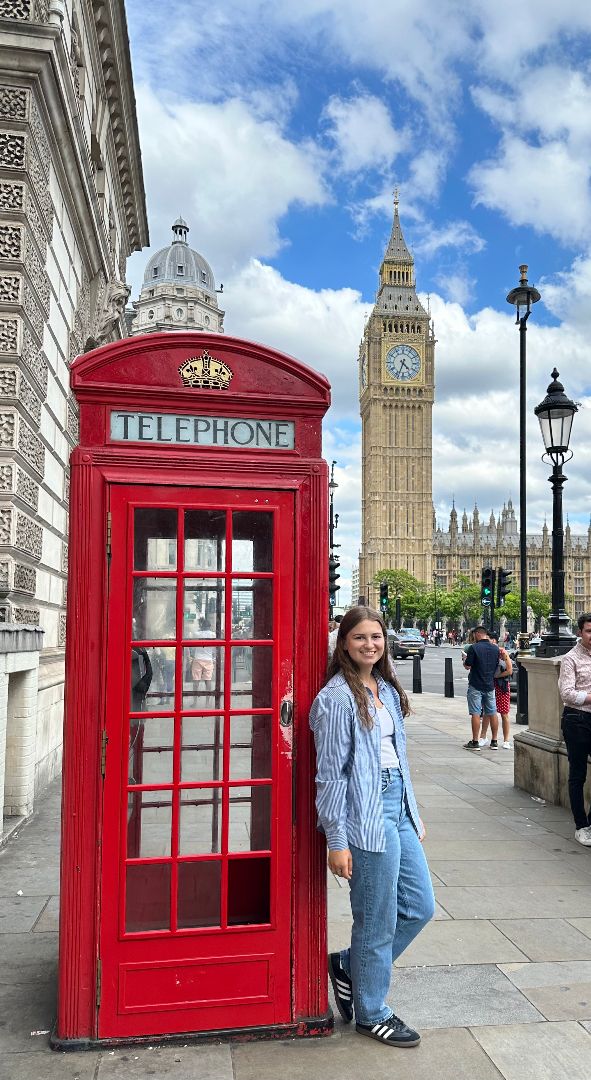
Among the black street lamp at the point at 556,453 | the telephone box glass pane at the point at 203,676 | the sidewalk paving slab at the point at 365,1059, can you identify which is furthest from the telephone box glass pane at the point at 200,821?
the black street lamp at the point at 556,453

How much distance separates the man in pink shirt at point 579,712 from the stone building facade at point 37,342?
4288mm

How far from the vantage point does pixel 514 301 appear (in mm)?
17344

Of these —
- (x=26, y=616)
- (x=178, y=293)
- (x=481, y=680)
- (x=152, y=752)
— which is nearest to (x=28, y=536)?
(x=26, y=616)

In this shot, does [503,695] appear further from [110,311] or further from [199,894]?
[199,894]

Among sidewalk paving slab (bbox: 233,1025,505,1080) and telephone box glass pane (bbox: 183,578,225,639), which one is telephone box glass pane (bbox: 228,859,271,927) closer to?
sidewalk paving slab (bbox: 233,1025,505,1080)

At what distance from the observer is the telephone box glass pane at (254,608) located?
11.9ft

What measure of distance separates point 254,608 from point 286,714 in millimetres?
463

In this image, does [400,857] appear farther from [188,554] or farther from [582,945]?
[582,945]

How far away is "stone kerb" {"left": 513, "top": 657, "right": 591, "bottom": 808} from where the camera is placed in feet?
26.9

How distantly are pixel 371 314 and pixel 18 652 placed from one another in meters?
138

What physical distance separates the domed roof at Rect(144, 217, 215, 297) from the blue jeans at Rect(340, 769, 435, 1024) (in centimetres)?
9516

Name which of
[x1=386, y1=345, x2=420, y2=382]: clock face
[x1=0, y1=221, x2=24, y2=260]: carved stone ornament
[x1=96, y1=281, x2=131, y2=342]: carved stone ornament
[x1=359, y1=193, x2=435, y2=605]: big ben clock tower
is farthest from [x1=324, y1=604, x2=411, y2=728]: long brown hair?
[x1=386, y1=345, x2=420, y2=382]: clock face

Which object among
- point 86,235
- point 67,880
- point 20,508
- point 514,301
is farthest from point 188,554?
point 514,301

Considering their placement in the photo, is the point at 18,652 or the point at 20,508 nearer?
the point at 18,652
